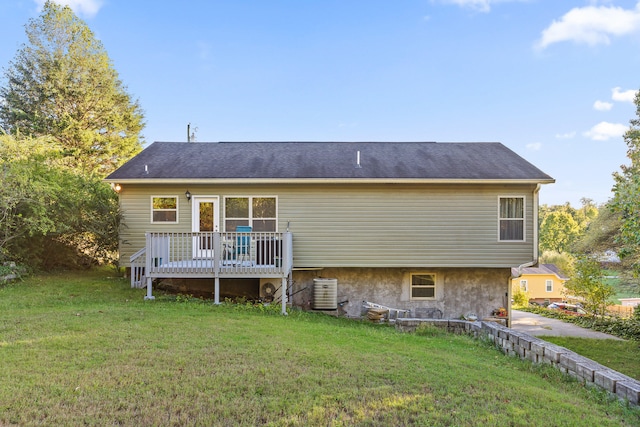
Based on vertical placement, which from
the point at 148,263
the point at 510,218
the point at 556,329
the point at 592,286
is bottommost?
the point at 556,329

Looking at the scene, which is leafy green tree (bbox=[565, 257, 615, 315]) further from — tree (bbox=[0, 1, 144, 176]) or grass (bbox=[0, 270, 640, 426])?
tree (bbox=[0, 1, 144, 176])

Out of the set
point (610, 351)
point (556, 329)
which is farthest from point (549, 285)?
point (610, 351)

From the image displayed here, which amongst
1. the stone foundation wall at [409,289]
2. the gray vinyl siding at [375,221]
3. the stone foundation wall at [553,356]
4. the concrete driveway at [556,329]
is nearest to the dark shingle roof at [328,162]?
the gray vinyl siding at [375,221]

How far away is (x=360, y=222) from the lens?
10352mm

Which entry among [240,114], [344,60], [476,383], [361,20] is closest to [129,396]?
[476,383]

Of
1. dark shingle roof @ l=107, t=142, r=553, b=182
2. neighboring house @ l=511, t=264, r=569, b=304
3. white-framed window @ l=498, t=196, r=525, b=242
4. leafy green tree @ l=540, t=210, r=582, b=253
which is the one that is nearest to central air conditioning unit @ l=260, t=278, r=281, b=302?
dark shingle roof @ l=107, t=142, r=553, b=182

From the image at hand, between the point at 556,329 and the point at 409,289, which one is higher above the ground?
the point at 409,289

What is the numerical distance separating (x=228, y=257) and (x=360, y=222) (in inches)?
148

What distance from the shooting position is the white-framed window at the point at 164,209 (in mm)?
10344

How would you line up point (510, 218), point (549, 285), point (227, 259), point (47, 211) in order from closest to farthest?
point (227, 259) < point (47, 211) < point (510, 218) < point (549, 285)

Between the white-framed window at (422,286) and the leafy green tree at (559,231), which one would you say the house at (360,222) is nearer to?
the white-framed window at (422,286)

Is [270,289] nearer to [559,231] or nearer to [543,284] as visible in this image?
[543,284]

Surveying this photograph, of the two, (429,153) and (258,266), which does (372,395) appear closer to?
(258,266)

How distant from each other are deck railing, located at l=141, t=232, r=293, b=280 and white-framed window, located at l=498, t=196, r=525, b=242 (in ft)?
20.0
